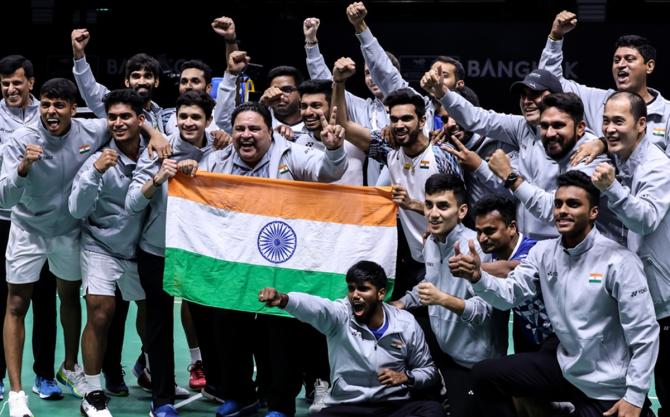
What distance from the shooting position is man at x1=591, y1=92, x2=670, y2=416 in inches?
239

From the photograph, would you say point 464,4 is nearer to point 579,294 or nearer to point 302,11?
point 302,11

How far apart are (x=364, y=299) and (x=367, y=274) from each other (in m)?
0.15

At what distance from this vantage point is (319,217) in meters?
7.51

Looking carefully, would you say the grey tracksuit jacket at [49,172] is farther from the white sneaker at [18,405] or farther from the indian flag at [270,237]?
the white sneaker at [18,405]

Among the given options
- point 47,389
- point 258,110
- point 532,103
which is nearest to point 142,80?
point 258,110

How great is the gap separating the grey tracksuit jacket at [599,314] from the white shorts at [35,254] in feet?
9.76

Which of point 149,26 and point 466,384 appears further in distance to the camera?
point 149,26

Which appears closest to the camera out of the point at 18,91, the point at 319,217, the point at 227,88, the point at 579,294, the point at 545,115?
the point at 579,294

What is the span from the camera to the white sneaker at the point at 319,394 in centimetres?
759

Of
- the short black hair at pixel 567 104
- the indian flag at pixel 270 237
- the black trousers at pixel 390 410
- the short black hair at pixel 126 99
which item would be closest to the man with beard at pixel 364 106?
the indian flag at pixel 270 237

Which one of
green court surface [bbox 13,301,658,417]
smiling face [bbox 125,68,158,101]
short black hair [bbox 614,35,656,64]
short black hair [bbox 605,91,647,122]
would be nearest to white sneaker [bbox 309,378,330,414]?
green court surface [bbox 13,301,658,417]

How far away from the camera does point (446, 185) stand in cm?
676

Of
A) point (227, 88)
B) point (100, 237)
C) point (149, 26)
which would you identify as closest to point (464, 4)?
point (149, 26)

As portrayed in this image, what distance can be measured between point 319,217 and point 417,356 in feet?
3.89
